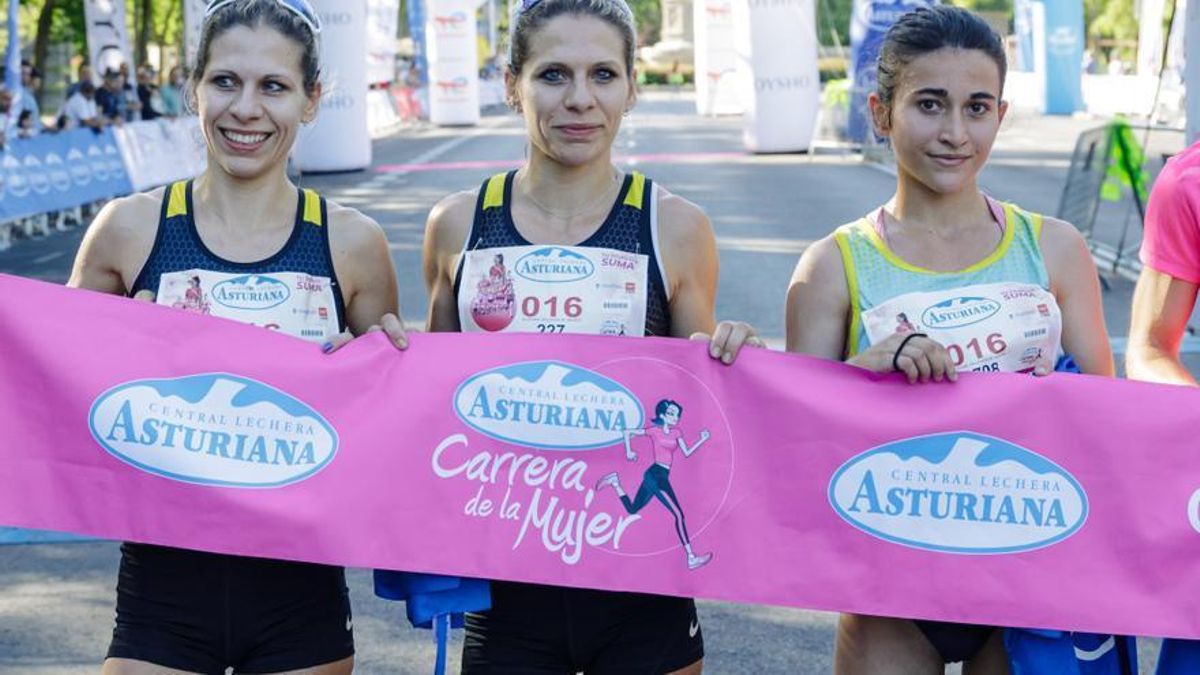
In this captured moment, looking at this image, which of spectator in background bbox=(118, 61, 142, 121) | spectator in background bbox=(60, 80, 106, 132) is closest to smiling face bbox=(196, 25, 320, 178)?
spectator in background bbox=(60, 80, 106, 132)

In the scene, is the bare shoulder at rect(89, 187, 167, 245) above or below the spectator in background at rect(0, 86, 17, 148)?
below

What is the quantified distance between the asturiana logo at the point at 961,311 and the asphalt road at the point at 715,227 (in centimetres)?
96

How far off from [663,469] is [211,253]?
1041mm

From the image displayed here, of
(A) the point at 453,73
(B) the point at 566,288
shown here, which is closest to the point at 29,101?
(B) the point at 566,288

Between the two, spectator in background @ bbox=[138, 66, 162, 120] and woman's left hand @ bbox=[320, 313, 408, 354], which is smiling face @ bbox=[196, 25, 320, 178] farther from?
spectator in background @ bbox=[138, 66, 162, 120]

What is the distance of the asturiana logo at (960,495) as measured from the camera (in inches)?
128

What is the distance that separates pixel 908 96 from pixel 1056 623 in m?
1.08

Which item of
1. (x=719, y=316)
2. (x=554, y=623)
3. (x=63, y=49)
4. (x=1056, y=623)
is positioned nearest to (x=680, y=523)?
(x=554, y=623)

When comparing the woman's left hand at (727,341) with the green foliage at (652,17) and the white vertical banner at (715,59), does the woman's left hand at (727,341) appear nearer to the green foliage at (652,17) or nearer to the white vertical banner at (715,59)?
the white vertical banner at (715,59)

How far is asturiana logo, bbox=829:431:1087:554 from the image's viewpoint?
326 cm

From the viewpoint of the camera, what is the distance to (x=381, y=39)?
46531mm

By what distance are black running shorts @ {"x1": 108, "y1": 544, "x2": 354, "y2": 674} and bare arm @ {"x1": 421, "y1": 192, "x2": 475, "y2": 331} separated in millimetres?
617

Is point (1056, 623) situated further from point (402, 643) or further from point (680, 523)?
point (402, 643)

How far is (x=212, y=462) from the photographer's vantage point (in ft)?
11.1
